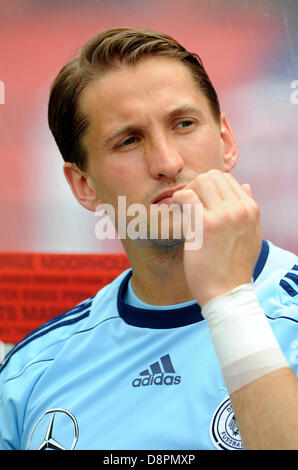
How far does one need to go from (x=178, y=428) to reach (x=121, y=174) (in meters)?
0.54

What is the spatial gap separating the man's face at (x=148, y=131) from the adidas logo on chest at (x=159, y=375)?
0.33 m

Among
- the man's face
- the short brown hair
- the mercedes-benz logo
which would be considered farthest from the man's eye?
the mercedes-benz logo

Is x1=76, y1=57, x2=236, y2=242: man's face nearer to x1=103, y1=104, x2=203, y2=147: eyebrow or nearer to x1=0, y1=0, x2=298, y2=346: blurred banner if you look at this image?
x1=103, y1=104, x2=203, y2=147: eyebrow

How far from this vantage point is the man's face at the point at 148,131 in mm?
1156

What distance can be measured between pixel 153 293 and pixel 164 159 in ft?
1.11

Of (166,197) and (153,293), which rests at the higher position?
(166,197)

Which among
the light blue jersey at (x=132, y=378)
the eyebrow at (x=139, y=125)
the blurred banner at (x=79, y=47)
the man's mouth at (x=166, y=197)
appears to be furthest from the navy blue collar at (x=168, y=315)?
the blurred banner at (x=79, y=47)

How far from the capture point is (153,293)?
1.30m

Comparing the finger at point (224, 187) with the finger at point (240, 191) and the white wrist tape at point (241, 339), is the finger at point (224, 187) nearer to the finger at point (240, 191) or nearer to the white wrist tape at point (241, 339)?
the finger at point (240, 191)

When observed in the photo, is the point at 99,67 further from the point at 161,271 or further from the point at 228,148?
the point at 161,271

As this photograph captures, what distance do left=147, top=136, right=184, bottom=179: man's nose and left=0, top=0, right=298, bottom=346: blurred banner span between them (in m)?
0.59

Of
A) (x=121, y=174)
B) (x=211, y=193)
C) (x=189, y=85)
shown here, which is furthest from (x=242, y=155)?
(x=211, y=193)

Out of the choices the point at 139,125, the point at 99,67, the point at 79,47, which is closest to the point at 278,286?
the point at 139,125

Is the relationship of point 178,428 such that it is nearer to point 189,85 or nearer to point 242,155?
point 189,85
